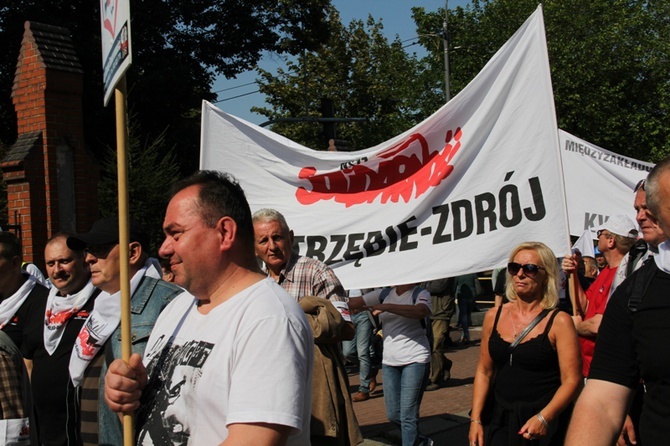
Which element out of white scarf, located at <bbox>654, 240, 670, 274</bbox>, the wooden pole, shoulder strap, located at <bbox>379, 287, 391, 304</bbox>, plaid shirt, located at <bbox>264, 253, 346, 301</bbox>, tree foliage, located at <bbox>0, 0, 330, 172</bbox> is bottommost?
shoulder strap, located at <bbox>379, 287, 391, 304</bbox>

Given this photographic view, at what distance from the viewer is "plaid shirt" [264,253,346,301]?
14.6 feet

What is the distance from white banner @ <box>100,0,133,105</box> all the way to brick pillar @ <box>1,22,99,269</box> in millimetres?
8008

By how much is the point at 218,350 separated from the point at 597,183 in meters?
6.96

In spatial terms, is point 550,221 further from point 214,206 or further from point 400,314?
point 214,206

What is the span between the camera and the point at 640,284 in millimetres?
2600

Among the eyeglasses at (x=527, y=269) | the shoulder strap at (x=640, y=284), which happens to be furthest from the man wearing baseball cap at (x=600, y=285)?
the shoulder strap at (x=640, y=284)

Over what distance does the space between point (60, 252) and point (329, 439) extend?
2.01 m

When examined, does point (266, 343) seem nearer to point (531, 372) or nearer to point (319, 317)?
point (319, 317)

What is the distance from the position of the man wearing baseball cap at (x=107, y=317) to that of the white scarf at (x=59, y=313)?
567mm

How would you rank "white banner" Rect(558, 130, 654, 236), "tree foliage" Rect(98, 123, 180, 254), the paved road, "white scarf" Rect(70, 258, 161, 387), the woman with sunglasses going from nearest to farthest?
1. "white scarf" Rect(70, 258, 161, 387)
2. the woman with sunglasses
3. the paved road
4. "white banner" Rect(558, 130, 654, 236)
5. "tree foliage" Rect(98, 123, 180, 254)

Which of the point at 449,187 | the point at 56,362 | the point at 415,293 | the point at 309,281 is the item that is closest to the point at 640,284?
the point at 309,281

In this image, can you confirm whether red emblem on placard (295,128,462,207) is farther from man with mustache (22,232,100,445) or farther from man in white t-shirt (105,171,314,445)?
man in white t-shirt (105,171,314,445)

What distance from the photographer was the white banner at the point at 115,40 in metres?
2.48

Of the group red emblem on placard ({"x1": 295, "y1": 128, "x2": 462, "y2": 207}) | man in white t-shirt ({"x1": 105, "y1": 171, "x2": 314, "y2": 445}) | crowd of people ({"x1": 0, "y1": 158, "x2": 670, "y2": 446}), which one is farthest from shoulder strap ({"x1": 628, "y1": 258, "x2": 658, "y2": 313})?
red emblem on placard ({"x1": 295, "y1": 128, "x2": 462, "y2": 207})
